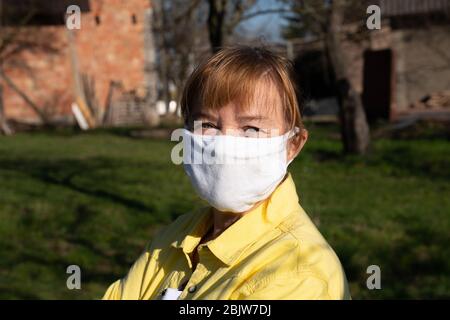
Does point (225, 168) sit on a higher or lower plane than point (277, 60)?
lower

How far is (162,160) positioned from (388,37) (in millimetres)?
14203

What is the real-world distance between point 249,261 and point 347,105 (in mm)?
9970

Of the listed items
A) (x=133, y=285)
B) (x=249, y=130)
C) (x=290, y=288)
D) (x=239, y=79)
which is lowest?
(x=133, y=285)

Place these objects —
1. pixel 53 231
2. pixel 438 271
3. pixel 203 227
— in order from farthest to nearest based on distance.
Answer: pixel 53 231 < pixel 438 271 < pixel 203 227

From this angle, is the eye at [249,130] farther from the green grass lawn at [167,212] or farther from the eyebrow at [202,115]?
the green grass lawn at [167,212]

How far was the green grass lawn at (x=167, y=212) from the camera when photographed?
21.0 ft

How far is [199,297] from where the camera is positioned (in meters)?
1.92

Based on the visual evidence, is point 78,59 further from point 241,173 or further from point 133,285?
point 241,173

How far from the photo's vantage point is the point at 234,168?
2.07 meters

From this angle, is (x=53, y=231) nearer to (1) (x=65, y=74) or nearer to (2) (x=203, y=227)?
(2) (x=203, y=227)

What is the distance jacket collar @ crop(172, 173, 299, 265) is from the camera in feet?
6.54

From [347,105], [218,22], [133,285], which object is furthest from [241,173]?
[347,105]

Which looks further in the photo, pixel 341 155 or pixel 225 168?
pixel 341 155

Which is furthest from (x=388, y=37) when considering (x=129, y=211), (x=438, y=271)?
(x=438, y=271)
